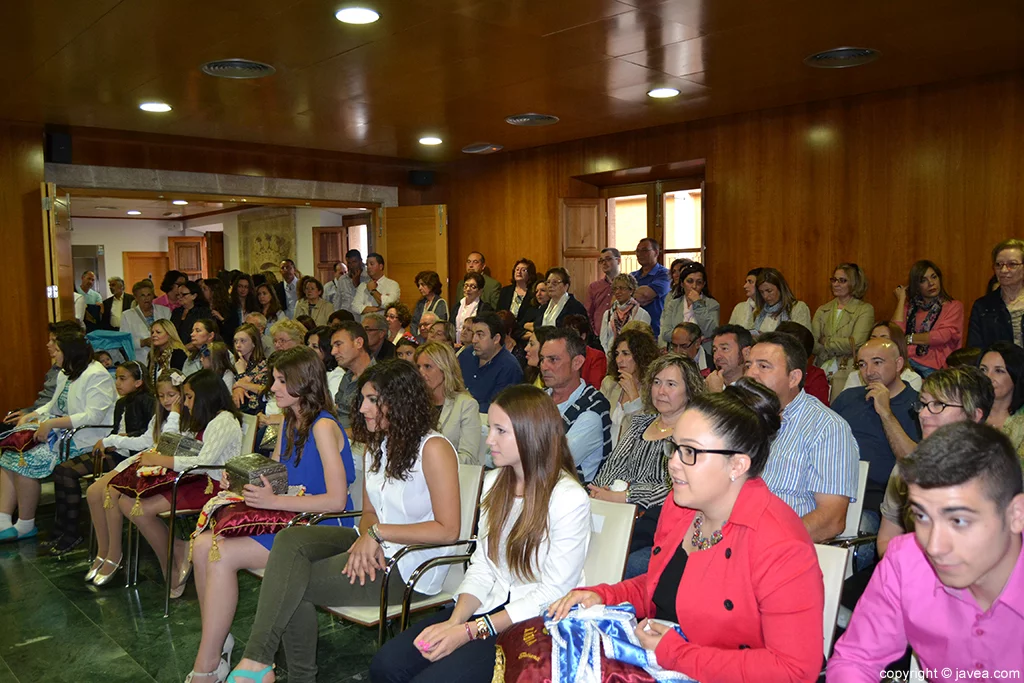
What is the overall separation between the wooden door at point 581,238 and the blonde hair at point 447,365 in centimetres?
476

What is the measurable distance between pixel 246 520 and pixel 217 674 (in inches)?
21.9

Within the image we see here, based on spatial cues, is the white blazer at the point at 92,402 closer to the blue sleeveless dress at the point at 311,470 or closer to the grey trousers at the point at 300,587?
the blue sleeveless dress at the point at 311,470

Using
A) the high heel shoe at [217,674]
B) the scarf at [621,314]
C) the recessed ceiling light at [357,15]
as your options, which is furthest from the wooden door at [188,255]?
the high heel shoe at [217,674]

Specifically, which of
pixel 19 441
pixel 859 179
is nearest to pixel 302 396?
pixel 19 441

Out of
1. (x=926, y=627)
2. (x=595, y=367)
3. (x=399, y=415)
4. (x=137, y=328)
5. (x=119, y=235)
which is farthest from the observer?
(x=119, y=235)

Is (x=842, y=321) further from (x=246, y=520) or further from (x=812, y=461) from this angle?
(x=246, y=520)

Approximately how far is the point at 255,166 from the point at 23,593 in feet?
18.4

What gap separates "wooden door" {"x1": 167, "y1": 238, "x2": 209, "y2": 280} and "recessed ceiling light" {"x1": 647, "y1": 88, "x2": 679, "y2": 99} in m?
12.8

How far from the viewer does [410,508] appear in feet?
9.39

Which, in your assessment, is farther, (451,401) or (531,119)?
(531,119)

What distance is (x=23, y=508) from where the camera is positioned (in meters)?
4.99

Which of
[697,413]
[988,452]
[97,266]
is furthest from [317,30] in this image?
[97,266]

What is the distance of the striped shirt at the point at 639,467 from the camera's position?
10.2 ft

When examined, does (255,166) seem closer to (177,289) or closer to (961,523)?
(177,289)
